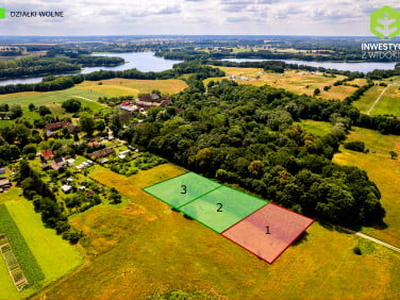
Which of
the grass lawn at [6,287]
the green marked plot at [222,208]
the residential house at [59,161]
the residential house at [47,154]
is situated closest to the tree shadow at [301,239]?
the green marked plot at [222,208]

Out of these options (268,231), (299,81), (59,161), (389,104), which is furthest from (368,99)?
(59,161)

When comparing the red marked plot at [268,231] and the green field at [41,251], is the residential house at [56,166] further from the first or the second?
the red marked plot at [268,231]

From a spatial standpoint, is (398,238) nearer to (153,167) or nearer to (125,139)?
(153,167)

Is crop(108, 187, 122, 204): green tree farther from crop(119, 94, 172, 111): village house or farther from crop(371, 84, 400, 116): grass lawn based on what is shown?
crop(371, 84, 400, 116): grass lawn

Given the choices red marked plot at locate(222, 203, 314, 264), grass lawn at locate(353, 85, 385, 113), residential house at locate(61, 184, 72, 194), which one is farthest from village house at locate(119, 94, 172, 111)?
grass lawn at locate(353, 85, 385, 113)

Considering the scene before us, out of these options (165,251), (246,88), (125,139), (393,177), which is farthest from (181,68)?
(165,251)

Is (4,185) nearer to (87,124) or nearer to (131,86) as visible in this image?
(87,124)
